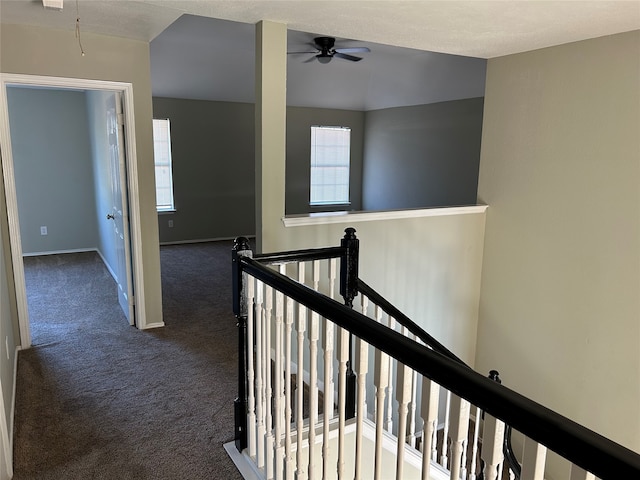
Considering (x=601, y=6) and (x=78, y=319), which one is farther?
(x=78, y=319)

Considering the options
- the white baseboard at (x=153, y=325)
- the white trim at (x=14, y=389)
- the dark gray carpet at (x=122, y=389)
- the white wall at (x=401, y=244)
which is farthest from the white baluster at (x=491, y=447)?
the white baseboard at (x=153, y=325)

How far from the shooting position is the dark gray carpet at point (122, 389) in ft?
7.44

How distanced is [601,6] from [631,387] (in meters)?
2.60

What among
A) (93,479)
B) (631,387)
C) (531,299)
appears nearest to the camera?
(93,479)

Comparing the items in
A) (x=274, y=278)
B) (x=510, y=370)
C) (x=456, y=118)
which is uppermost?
(x=456, y=118)

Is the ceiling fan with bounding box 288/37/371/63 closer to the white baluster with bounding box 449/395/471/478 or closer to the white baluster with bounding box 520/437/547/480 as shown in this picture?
the white baluster with bounding box 449/395/471/478

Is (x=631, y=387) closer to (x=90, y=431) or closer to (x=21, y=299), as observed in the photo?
(x=90, y=431)

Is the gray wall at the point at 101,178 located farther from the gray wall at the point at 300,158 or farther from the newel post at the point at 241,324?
the newel post at the point at 241,324

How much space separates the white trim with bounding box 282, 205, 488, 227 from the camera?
10.7 ft

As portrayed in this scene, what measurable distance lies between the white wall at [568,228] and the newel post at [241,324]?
2.77 m

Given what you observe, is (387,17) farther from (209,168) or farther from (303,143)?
(303,143)

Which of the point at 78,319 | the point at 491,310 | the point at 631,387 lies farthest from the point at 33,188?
the point at 631,387

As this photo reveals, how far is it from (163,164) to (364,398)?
6.64 meters

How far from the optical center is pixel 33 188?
20.9 feet
